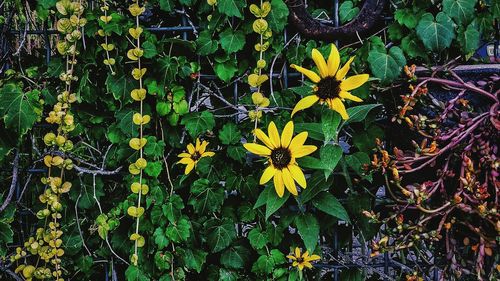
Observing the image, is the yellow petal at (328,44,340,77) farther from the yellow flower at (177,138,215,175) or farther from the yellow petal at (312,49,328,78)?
the yellow flower at (177,138,215,175)

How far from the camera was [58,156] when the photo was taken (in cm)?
189

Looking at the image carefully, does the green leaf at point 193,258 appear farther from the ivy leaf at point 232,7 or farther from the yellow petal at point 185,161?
the ivy leaf at point 232,7

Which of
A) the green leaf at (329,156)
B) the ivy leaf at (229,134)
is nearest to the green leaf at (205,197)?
the ivy leaf at (229,134)

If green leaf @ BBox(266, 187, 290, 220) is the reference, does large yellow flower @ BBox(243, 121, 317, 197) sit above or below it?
above

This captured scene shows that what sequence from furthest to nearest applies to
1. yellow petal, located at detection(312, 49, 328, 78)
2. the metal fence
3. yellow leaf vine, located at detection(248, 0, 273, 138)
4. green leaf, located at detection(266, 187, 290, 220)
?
the metal fence → yellow leaf vine, located at detection(248, 0, 273, 138) → green leaf, located at detection(266, 187, 290, 220) → yellow petal, located at detection(312, 49, 328, 78)

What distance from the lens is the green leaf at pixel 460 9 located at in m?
1.73

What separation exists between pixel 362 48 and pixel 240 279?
0.84 metres

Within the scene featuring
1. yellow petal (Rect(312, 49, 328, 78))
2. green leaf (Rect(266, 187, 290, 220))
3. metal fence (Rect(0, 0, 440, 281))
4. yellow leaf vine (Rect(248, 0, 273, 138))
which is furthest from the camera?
metal fence (Rect(0, 0, 440, 281))

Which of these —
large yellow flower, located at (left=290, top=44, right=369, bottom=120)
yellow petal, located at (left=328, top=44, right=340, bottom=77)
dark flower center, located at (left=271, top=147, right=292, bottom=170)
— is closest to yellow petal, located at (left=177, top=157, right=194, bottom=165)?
dark flower center, located at (left=271, top=147, right=292, bottom=170)

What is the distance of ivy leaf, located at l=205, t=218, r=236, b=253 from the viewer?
1.82 m

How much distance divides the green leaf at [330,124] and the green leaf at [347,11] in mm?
410

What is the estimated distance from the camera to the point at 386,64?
1.76m

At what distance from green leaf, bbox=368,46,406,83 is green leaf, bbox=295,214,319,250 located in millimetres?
480

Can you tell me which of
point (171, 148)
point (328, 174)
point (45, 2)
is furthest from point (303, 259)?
point (45, 2)
